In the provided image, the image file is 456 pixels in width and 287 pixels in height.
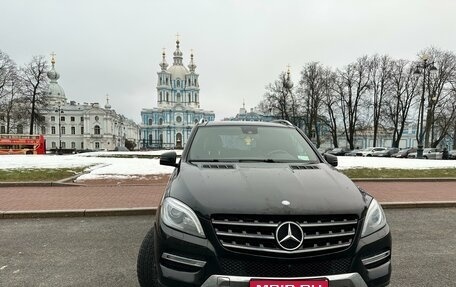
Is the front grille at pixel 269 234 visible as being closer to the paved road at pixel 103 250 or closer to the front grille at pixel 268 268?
the front grille at pixel 268 268

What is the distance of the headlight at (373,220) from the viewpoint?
2489 mm

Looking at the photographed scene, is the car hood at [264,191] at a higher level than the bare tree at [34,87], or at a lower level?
lower

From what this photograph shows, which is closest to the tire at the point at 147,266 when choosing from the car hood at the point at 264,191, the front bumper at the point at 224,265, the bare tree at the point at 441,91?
the front bumper at the point at 224,265

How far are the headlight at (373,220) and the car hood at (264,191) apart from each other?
94 millimetres

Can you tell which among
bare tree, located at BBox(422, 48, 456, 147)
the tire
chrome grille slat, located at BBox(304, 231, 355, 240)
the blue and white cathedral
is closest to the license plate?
chrome grille slat, located at BBox(304, 231, 355, 240)

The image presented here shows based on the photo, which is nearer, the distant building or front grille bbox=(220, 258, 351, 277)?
front grille bbox=(220, 258, 351, 277)

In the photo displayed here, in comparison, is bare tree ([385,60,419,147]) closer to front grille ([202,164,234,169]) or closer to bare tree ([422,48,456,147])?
bare tree ([422,48,456,147])

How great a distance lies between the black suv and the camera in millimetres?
2234

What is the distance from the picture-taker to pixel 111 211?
695 cm

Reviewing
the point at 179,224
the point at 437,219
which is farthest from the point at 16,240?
the point at 437,219

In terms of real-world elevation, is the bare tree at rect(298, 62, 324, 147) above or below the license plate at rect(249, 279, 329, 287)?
above

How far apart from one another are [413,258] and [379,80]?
4958cm

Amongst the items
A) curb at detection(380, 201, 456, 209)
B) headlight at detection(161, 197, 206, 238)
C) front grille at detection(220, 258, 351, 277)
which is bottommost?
curb at detection(380, 201, 456, 209)

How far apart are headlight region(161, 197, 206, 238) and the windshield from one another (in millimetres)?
1077
